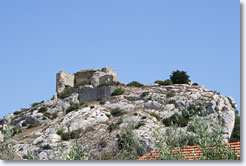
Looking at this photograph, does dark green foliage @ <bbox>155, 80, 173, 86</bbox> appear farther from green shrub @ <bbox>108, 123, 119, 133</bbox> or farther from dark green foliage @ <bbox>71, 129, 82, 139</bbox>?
dark green foliage @ <bbox>71, 129, 82, 139</bbox>

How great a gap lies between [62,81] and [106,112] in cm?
1329

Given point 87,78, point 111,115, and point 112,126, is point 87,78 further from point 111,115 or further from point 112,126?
point 112,126

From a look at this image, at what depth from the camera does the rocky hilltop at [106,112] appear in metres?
26.8

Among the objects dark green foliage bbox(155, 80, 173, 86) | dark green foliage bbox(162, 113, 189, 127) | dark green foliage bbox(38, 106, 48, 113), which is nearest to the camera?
dark green foliage bbox(162, 113, 189, 127)

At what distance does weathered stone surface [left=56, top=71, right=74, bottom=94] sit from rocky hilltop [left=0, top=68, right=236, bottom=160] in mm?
562

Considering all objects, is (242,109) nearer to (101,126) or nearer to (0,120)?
(101,126)

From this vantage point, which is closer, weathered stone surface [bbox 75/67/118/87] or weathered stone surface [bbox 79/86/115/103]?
weathered stone surface [bbox 79/86/115/103]

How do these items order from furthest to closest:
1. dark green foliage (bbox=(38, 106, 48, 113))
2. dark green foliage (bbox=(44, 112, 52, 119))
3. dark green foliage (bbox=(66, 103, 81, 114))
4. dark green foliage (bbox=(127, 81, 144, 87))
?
dark green foliage (bbox=(127, 81, 144, 87)), dark green foliage (bbox=(38, 106, 48, 113)), dark green foliage (bbox=(44, 112, 52, 119)), dark green foliage (bbox=(66, 103, 81, 114))

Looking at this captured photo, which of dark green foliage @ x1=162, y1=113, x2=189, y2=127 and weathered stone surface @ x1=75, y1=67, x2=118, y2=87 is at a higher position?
weathered stone surface @ x1=75, y1=67, x2=118, y2=87

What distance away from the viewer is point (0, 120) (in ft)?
125

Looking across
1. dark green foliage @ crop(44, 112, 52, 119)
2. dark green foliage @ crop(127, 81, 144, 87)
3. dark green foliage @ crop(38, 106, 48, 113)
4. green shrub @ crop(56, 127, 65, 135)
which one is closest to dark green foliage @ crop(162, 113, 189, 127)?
green shrub @ crop(56, 127, 65, 135)

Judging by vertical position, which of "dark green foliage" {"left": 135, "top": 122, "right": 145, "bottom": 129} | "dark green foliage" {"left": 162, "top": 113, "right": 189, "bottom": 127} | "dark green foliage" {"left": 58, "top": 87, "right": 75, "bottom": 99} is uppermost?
"dark green foliage" {"left": 58, "top": 87, "right": 75, "bottom": 99}

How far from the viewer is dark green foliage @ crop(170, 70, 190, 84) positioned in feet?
133

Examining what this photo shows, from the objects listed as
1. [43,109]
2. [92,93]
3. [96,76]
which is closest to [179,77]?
[96,76]
